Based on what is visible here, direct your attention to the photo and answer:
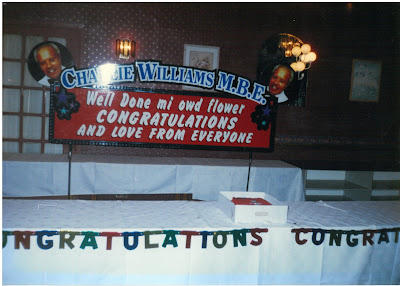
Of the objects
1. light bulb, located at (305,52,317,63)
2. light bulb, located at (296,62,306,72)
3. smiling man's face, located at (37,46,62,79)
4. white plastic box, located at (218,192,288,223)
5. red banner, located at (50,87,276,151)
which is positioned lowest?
white plastic box, located at (218,192,288,223)

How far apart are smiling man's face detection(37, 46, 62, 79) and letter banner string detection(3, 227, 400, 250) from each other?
3666mm

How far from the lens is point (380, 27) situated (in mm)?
6012

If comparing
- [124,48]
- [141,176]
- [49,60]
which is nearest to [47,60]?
[49,60]

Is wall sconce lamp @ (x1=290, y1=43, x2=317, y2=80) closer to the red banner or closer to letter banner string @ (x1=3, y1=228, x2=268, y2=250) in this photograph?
the red banner

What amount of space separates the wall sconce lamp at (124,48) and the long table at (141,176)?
5.59 feet

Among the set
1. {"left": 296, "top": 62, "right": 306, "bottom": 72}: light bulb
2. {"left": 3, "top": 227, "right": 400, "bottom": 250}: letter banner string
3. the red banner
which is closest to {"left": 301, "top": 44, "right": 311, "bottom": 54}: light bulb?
{"left": 296, "top": 62, "right": 306, "bottom": 72}: light bulb

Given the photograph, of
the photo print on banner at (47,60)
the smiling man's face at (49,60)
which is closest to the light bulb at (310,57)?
the photo print on banner at (47,60)

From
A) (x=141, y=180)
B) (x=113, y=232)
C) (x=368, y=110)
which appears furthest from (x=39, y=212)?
(x=368, y=110)

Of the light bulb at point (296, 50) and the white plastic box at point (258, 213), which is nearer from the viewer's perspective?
the white plastic box at point (258, 213)

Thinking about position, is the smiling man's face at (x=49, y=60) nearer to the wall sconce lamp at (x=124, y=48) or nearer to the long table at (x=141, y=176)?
the wall sconce lamp at (x=124, y=48)

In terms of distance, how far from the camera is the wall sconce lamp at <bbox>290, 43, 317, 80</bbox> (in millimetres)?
5606

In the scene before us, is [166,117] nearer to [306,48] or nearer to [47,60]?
[47,60]

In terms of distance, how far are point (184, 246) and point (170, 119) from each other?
8.80ft

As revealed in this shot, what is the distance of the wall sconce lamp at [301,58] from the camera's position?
561 cm
